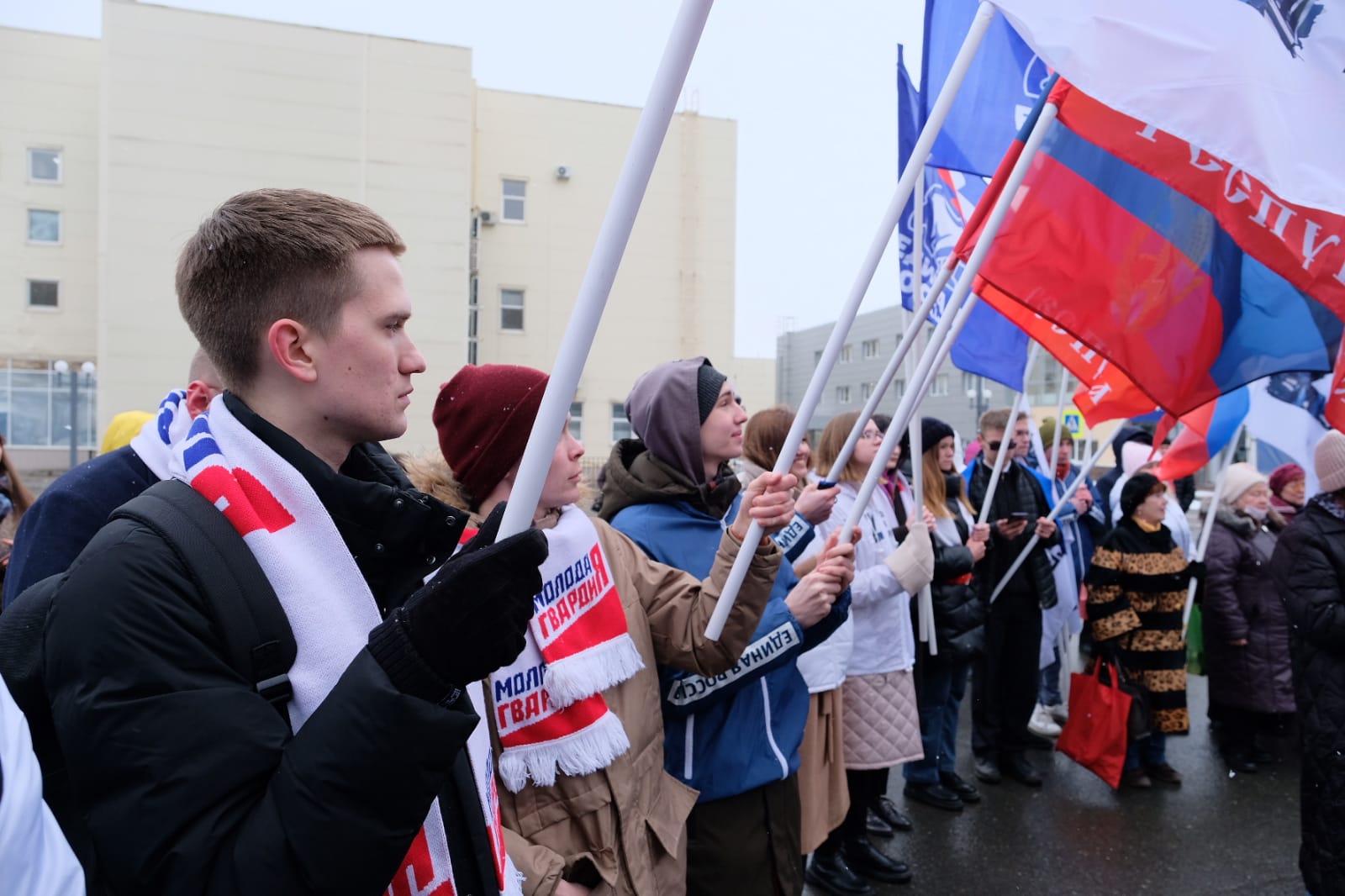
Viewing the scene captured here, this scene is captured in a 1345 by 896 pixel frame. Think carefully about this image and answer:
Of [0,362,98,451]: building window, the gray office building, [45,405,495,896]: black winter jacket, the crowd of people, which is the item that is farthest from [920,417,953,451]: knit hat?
the gray office building

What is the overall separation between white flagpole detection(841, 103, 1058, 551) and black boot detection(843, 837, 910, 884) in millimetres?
2094

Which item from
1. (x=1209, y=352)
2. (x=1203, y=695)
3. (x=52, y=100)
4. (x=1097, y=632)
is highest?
(x=52, y=100)

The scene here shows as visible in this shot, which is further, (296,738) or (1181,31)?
(1181,31)

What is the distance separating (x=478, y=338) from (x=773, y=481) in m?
23.2

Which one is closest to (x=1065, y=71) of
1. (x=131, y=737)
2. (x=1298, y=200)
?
(x=1298, y=200)

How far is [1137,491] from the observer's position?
17.5 ft

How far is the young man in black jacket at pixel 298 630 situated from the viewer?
95 centimetres

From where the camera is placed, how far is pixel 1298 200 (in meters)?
1.85

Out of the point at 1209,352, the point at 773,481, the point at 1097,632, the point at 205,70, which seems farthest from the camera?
the point at 205,70

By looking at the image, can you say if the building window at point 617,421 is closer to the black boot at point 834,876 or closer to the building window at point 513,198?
the building window at point 513,198

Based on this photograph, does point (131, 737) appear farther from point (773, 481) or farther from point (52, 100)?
point (52, 100)

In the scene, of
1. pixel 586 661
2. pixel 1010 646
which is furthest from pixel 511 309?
pixel 586 661

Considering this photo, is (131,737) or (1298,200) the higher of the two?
(1298,200)

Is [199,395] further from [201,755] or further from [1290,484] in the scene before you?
[1290,484]
